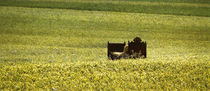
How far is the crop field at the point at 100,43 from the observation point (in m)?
14.4

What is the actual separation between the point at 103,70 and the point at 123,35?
74.1ft

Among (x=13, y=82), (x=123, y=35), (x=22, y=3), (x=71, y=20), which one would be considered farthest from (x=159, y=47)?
(x=22, y=3)

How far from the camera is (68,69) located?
50.3 ft

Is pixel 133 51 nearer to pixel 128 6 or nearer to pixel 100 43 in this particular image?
pixel 100 43

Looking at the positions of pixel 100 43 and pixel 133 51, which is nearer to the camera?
pixel 133 51

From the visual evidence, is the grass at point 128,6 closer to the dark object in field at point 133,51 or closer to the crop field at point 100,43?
the crop field at point 100,43

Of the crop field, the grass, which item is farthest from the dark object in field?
the grass

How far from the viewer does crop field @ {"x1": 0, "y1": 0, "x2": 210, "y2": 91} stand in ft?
47.1

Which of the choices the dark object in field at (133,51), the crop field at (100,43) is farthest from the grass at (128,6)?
the dark object in field at (133,51)

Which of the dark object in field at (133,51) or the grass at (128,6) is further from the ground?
the dark object in field at (133,51)

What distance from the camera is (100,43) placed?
32875 millimetres

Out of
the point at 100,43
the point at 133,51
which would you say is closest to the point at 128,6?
the point at 100,43

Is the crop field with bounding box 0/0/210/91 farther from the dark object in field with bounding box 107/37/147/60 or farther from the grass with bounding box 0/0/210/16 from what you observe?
the dark object in field with bounding box 107/37/147/60

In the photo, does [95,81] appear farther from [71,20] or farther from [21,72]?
[71,20]
